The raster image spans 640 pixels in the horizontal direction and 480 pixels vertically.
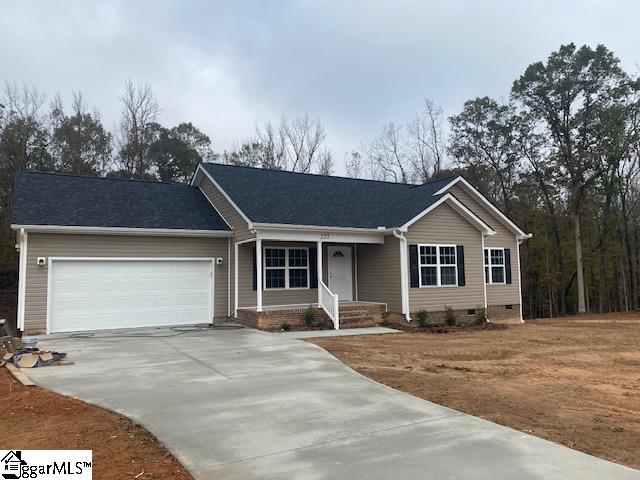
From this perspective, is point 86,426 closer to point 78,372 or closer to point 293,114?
point 78,372

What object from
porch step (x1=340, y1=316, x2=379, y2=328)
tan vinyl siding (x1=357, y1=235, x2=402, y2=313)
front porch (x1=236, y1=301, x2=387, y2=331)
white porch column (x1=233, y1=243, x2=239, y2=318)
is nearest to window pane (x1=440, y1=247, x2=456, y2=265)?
tan vinyl siding (x1=357, y1=235, x2=402, y2=313)

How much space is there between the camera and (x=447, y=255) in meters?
16.9

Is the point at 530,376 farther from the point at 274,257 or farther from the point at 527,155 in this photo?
the point at 527,155

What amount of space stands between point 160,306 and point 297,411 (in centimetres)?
1015

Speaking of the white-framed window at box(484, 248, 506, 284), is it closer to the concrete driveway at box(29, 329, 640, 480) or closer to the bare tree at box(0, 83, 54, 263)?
the concrete driveway at box(29, 329, 640, 480)

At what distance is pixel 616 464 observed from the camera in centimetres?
416

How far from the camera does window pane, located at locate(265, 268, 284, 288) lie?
16.0 metres

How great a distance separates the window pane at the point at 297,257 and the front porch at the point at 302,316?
4.70ft

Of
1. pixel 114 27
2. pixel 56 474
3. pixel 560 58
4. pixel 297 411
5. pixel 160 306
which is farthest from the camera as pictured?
pixel 560 58

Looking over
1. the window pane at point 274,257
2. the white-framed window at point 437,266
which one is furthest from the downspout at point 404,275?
the window pane at point 274,257

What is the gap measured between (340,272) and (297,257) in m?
1.85

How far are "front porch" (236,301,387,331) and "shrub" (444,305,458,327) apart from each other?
2149 millimetres

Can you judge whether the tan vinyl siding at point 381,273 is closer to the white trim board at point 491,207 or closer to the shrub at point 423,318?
the shrub at point 423,318

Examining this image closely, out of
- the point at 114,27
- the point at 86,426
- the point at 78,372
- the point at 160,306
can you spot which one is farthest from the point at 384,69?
the point at 86,426
